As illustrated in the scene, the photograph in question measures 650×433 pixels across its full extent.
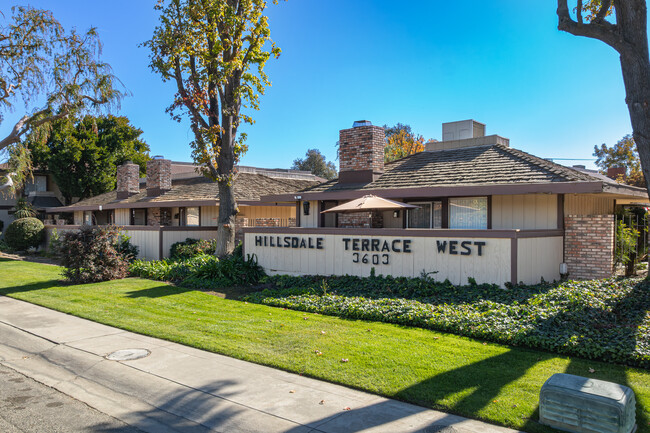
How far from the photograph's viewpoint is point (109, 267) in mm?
16266

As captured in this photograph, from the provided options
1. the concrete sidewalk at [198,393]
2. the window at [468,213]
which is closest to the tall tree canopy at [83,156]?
the window at [468,213]

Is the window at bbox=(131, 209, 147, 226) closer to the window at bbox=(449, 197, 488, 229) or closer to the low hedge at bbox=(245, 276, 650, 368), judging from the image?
the low hedge at bbox=(245, 276, 650, 368)

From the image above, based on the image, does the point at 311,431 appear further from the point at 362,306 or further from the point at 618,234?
the point at 618,234

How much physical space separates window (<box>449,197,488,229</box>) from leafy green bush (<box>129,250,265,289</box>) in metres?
6.40

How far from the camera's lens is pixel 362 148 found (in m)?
16.8

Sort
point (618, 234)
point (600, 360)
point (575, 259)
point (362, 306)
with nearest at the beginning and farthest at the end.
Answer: point (600, 360), point (362, 306), point (575, 259), point (618, 234)

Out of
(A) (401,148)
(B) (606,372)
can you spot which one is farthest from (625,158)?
(B) (606,372)

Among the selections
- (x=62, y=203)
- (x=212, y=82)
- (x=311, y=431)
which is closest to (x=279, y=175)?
(x=212, y=82)

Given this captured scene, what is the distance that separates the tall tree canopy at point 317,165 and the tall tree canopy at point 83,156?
2633cm

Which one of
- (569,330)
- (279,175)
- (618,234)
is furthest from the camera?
(279,175)

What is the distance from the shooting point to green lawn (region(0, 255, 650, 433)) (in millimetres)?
5578

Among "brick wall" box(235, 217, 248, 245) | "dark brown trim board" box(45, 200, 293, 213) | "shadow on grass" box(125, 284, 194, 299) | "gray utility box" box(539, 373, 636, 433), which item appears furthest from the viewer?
"dark brown trim board" box(45, 200, 293, 213)

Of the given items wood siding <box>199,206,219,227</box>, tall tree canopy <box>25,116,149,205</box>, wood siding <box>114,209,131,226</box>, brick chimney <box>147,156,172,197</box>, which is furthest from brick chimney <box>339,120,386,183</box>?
tall tree canopy <box>25,116,149,205</box>

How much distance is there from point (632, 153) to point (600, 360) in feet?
134
